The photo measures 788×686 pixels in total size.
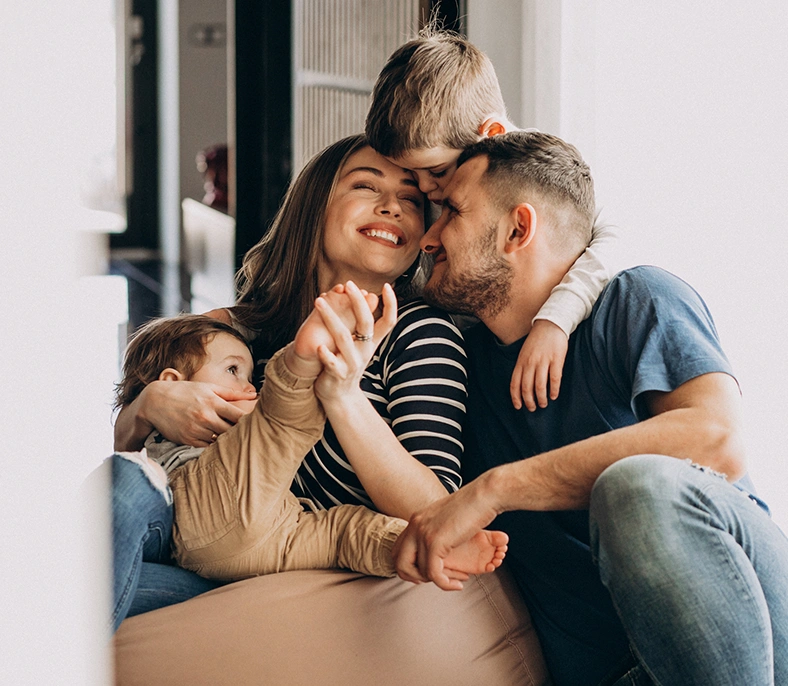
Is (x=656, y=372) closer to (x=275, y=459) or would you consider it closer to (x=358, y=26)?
(x=275, y=459)

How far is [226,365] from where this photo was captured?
5.50ft

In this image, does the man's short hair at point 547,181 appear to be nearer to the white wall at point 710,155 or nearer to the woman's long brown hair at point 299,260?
the white wall at point 710,155

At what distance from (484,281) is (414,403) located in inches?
9.0

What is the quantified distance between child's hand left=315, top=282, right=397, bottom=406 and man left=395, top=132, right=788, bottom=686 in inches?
8.3

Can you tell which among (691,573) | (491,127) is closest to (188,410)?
(491,127)

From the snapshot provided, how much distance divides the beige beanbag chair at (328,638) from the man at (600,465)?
0.11 meters

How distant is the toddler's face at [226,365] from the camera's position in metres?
1.66

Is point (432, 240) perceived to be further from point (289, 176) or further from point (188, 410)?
point (289, 176)

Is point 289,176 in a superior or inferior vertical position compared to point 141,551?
superior

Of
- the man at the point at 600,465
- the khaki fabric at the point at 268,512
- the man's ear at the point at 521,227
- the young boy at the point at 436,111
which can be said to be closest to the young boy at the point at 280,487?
the khaki fabric at the point at 268,512

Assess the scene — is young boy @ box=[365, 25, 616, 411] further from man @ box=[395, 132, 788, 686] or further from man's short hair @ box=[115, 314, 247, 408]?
man's short hair @ box=[115, 314, 247, 408]

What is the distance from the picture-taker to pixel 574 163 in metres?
1.53

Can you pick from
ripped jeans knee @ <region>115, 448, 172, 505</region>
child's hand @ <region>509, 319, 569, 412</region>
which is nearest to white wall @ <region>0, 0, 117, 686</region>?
ripped jeans knee @ <region>115, 448, 172, 505</region>

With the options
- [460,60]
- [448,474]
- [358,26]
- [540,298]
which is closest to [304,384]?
[448,474]
